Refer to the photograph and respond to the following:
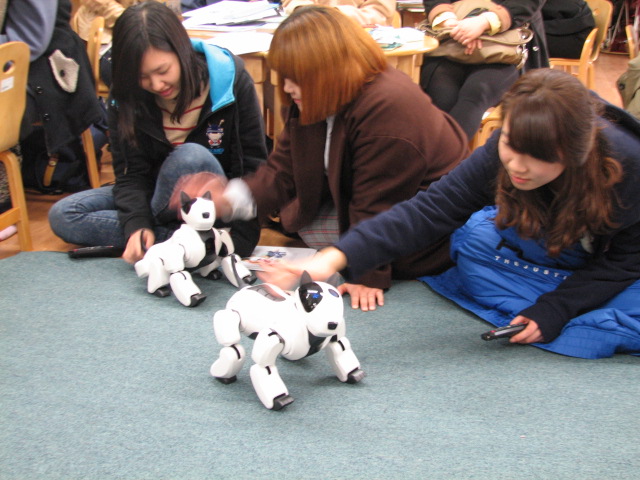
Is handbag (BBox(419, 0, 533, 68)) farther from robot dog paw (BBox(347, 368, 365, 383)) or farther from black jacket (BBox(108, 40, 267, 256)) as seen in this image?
robot dog paw (BBox(347, 368, 365, 383))

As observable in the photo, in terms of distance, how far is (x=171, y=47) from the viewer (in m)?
1.60

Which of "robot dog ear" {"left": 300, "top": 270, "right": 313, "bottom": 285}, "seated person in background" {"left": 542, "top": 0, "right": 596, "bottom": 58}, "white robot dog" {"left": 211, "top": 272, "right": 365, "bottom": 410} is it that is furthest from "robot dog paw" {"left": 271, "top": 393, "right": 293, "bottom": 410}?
"seated person in background" {"left": 542, "top": 0, "right": 596, "bottom": 58}

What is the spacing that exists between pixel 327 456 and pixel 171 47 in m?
1.12

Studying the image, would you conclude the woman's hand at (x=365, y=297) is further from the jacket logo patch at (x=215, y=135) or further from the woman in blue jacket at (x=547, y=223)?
the jacket logo patch at (x=215, y=135)

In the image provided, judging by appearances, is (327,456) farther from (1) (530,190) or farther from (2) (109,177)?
(2) (109,177)

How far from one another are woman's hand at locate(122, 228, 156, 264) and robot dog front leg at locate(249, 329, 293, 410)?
69cm

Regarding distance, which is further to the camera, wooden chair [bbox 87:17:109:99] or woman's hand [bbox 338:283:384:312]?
wooden chair [bbox 87:17:109:99]

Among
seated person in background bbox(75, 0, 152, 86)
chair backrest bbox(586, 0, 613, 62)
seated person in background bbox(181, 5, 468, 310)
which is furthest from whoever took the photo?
chair backrest bbox(586, 0, 613, 62)

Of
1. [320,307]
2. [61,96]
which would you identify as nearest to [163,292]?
[320,307]

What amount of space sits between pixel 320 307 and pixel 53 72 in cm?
161

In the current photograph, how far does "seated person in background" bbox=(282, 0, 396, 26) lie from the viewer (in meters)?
2.38

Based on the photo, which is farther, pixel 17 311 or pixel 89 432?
pixel 17 311

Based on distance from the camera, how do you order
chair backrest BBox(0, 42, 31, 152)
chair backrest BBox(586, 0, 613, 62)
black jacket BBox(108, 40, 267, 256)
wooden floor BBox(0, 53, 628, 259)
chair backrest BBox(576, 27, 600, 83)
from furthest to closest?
1. chair backrest BBox(586, 0, 613, 62)
2. chair backrest BBox(576, 27, 600, 83)
3. wooden floor BBox(0, 53, 628, 259)
4. black jacket BBox(108, 40, 267, 256)
5. chair backrest BBox(0, 42, 31, 152)

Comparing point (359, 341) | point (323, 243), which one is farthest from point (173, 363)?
point (323, 243)
